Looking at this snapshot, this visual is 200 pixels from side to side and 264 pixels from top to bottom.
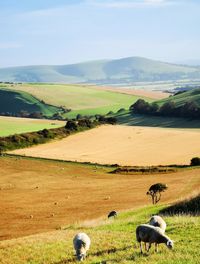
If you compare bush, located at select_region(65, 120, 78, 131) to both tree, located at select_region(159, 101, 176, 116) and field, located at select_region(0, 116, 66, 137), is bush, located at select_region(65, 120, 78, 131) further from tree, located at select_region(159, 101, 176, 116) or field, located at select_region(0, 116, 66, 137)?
tree, located at select_region(159, 101, 176, 116)

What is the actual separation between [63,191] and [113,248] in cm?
4044

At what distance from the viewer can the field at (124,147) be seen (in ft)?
275

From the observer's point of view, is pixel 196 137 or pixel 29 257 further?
pixel 196 137

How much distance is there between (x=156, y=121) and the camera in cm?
14912

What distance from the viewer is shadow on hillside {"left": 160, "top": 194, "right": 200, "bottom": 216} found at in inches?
1312

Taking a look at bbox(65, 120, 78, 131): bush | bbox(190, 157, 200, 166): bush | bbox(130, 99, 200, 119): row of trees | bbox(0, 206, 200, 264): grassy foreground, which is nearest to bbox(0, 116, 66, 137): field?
bbox(65, 120, 78, 131): bush

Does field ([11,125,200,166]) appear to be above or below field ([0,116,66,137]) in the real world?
below

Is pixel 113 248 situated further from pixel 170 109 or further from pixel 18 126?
pixel 170 109

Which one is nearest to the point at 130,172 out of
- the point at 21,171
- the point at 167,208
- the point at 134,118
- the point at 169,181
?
the point at 169,181

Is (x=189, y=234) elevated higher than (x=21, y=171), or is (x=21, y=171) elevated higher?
(x=189, y=234)

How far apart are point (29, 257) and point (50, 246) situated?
1.72 metres

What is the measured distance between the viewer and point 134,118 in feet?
529

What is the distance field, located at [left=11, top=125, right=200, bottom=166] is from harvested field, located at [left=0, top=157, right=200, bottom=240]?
6.91 metres

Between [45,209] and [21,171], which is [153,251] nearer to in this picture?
[45,209]
